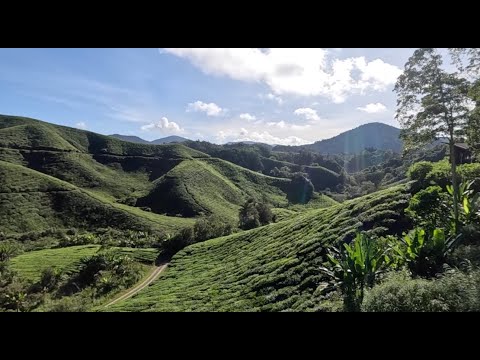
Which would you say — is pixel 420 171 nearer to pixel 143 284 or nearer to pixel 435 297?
pixel 435 297

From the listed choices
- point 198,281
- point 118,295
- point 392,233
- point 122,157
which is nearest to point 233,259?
point 198,281

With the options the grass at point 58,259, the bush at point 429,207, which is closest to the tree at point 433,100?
the bush at point 429,207

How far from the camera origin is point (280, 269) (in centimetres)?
2194

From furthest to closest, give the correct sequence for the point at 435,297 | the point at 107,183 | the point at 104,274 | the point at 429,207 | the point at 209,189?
the point at 209,189 → the point at 107,183 → the point at 104,274 → the point at 429,207 → the point at 435,297

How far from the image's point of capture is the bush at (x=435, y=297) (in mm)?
5945

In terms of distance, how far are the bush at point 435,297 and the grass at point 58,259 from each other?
151 ft

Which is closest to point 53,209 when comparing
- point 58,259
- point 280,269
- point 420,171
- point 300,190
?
point 58,259

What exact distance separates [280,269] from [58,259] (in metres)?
40.8

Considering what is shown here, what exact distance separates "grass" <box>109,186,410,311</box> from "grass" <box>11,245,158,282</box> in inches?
656

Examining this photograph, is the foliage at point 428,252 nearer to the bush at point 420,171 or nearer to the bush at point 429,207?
the bush at point 429,207

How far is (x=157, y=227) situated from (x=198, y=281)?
154 ft
